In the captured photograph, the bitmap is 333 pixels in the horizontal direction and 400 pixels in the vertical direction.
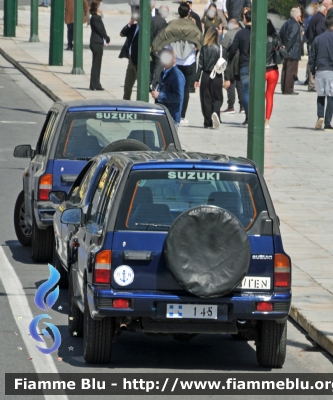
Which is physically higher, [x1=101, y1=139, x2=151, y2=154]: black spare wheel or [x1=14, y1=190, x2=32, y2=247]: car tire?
[x1=101, y1=139, x2=151, y2=154]: black spare wheel

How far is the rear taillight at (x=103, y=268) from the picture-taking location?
7.98m

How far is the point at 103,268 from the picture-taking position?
26.2 feet

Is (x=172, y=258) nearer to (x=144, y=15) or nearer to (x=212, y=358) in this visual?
(x=212, y=358)

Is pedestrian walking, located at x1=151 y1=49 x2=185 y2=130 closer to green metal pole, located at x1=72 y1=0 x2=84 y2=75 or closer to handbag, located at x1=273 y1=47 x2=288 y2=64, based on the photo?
handbag, located at x1=273 y1=47 x2=288 y2=64

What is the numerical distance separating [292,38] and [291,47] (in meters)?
0.46

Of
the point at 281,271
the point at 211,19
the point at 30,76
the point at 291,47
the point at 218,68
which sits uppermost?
the point at 211,19

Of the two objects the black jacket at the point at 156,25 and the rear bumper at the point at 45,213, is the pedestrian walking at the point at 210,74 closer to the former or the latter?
the black jacket at the point at 156,25

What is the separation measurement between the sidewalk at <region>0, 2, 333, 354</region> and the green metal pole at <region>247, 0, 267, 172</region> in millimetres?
883

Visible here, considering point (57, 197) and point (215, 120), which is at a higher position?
point (57, 197)

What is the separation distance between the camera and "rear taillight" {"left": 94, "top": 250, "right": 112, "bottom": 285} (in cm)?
798

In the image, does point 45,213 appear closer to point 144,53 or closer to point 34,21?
point 144,53

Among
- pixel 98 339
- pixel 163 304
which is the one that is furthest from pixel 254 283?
pixel 98 339

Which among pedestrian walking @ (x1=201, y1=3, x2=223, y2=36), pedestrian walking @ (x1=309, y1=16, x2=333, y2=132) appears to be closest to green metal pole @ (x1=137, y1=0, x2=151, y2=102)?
pedestrian walking @ (x1=309, y1=16, x2=333, y2=132)

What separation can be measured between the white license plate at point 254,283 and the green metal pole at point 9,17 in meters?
32.4
